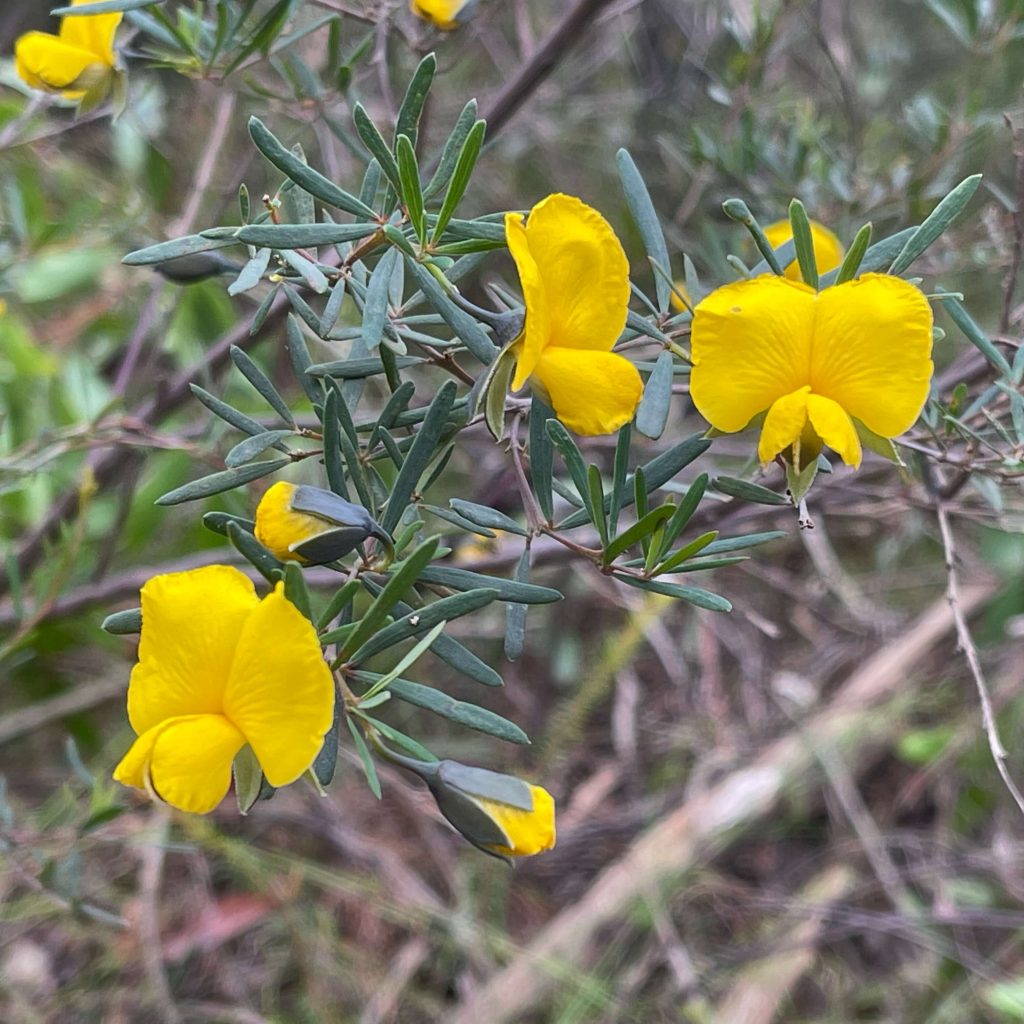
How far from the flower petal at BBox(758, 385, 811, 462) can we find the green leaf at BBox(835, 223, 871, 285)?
2.5 inches

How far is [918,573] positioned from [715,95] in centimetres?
99

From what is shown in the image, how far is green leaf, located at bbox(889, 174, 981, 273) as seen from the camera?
1.38 ft

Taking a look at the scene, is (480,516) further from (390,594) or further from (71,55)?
(71,55)

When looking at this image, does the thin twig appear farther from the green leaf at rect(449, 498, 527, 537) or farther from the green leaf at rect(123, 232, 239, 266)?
the green leaf at rect(123, 232, 239, 266)

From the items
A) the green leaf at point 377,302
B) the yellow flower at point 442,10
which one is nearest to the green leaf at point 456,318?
the green leaf at point 377,302

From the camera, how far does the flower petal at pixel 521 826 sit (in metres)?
0.39

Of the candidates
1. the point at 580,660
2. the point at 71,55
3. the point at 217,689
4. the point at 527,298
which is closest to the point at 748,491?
the point at 527,298

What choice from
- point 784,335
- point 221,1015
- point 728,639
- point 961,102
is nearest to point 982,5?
point 961,102

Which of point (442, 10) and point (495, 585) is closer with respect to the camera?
point (495, 585)

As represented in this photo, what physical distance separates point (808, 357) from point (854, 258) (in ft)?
0.15

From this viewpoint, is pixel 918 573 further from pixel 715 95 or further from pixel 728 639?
pixel 715 95

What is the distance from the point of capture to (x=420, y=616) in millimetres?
400

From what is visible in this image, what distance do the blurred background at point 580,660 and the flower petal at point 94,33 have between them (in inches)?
5.7

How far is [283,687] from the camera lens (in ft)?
1.20
